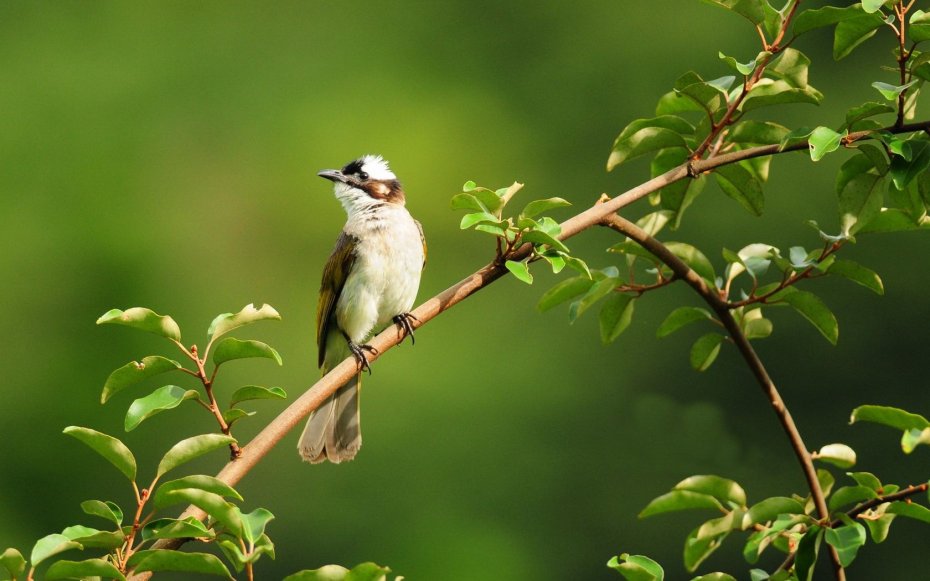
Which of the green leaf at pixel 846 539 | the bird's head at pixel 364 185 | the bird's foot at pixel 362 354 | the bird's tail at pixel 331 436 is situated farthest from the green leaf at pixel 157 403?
the bird's head at pixel 364 185

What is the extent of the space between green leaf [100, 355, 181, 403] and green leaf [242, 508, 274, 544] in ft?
0.74

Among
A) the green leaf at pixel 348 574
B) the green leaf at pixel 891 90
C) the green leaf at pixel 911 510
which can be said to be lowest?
the green leaf at pixel 911 510

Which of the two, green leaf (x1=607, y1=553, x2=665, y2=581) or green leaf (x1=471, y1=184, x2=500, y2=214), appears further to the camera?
green leaf (x1=471, y1=184, x2=500, y2=214)

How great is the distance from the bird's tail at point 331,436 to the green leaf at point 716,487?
1363 millimetres

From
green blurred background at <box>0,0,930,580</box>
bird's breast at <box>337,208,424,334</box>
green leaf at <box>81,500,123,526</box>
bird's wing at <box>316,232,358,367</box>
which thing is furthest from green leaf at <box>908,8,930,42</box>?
green blurred background at <box>0,0,930,580</box>

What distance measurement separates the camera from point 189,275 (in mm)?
11469

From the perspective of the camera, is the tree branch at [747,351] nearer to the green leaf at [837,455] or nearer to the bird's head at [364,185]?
the green leaf at [837,455]

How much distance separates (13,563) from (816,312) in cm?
124

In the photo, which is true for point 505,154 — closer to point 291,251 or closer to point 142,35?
point 291,251

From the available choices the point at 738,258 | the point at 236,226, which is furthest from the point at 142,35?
the point at 738,258

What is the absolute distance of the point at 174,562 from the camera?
1.35 metres

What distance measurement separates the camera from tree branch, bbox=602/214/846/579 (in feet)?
5.35

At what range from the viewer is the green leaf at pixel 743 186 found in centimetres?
202

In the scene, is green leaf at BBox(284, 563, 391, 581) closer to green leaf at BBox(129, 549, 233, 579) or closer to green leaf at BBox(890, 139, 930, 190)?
green leaf at BBox(129, 549, 233, 579)
